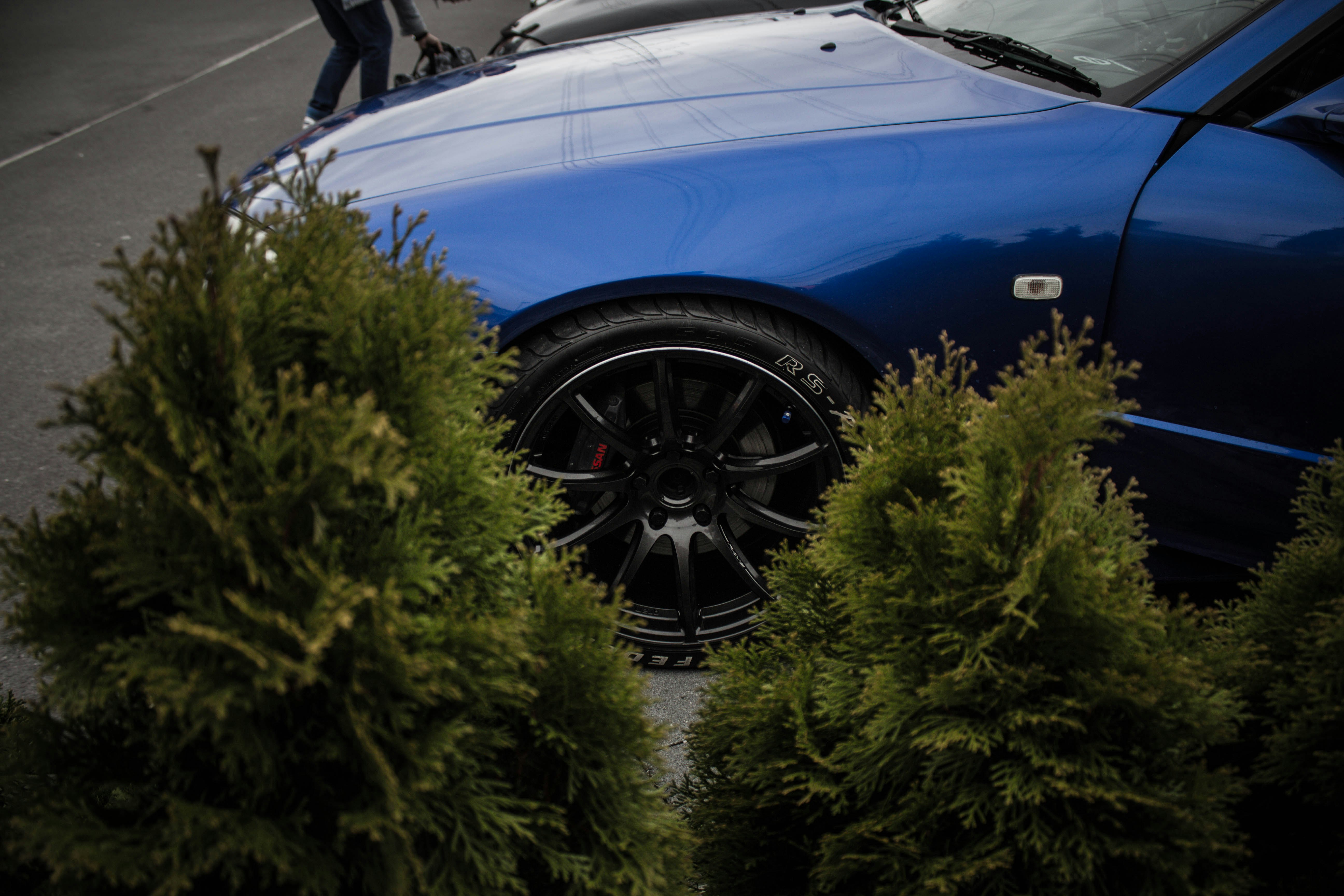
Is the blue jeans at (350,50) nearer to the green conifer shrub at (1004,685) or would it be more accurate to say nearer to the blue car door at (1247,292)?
the blue car door at (1247,292)

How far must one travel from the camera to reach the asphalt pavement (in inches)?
142

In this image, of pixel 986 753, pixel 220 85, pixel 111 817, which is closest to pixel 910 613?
pixel 986 753

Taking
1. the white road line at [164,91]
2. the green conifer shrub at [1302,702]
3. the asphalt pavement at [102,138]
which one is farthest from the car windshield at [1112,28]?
the white road line at [164,91]

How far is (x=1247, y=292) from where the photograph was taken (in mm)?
2107

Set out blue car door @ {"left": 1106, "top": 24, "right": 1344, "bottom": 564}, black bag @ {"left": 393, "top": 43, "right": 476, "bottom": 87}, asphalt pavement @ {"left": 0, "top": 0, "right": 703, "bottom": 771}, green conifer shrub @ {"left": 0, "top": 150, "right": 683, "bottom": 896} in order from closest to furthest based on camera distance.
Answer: green conifer shrub @ {"left": 0, "top": 150, "right": 683, "bottom": 896} → blue car door @ {"left": 1106, "top": 24, "right": 1344, "bottom": 564} → asphalt pavement @ {"left": 0, "top": 0, "right": 703, "bottom": 771} → black bag @ {"left": 393, "top": 43, "right": 476, "bottom": 87}

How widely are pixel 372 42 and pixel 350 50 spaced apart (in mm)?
214

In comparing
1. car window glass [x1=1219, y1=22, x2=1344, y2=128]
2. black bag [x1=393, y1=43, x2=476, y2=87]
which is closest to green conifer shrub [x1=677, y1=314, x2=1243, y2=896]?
car window glass [x1=1219, y1=22, x2=1344, y2=128]

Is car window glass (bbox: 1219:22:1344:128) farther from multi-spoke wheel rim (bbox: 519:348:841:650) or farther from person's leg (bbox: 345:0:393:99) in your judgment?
person's leg (bbox: 345:0:393:99)

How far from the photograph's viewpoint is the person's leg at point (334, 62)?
6.16m

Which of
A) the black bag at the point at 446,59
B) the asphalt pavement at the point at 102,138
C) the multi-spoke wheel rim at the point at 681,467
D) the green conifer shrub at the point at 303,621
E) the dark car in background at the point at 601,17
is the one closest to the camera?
the green conifer shrub at the point at 303,621

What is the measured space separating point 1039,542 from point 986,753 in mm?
288

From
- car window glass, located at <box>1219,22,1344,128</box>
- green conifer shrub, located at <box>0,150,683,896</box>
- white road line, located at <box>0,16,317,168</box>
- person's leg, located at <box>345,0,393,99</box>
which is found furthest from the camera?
white road line, located at <box>0,16,317,168</box>

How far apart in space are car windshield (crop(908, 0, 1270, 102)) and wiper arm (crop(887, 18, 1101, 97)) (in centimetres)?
4

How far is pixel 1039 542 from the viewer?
1.18 m
